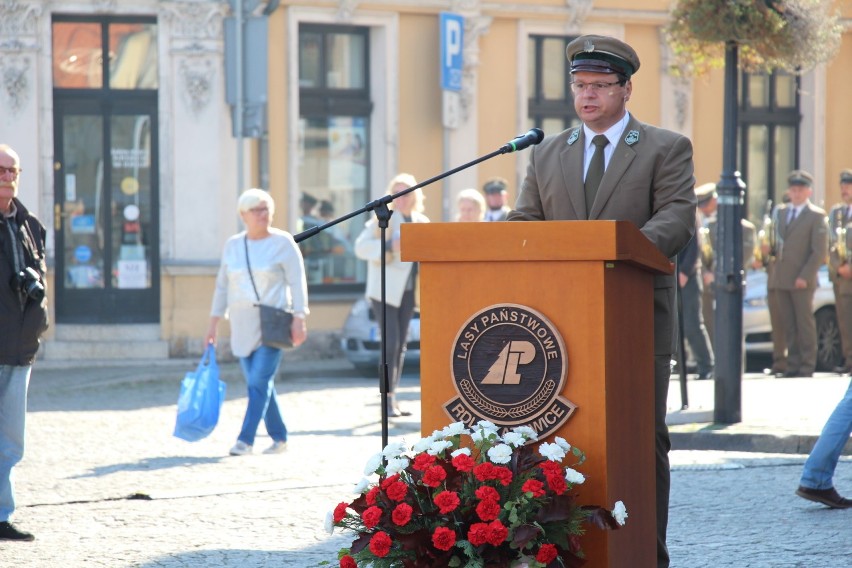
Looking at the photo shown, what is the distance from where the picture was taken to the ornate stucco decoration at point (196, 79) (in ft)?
59.8

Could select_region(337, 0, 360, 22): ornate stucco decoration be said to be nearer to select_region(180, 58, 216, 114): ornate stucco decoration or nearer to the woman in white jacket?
select_region(180, 58, 216, 114): ornate stucco decoration

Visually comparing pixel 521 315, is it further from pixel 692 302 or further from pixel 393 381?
pixel 692 302

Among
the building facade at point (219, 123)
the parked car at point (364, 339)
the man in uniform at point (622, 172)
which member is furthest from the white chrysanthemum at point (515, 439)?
the building facade at point (219, 123)

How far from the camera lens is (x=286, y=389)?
50.6 ft

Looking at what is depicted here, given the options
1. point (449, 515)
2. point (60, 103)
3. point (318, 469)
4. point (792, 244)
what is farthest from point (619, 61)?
point (60, 103)

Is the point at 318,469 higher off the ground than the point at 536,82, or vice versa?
the point at 536,82

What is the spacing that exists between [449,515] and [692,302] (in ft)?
37.2

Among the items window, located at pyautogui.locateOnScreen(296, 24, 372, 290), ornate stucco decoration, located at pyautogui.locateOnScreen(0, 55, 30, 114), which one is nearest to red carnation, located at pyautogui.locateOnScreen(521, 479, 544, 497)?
ornate stucco decoration, located at pyautogui.locateOnScreen(0, 55, 30, 114)

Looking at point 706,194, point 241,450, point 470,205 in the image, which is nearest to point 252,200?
point 241,450

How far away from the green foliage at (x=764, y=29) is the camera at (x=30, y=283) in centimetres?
582

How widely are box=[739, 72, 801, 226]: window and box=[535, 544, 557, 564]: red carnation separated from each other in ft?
62.8

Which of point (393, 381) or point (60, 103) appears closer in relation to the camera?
point (393, 381)

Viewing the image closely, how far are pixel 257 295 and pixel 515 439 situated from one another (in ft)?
21.4

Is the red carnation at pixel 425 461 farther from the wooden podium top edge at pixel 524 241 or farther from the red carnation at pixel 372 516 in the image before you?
the wooden podium top edge at pixel 524 241
